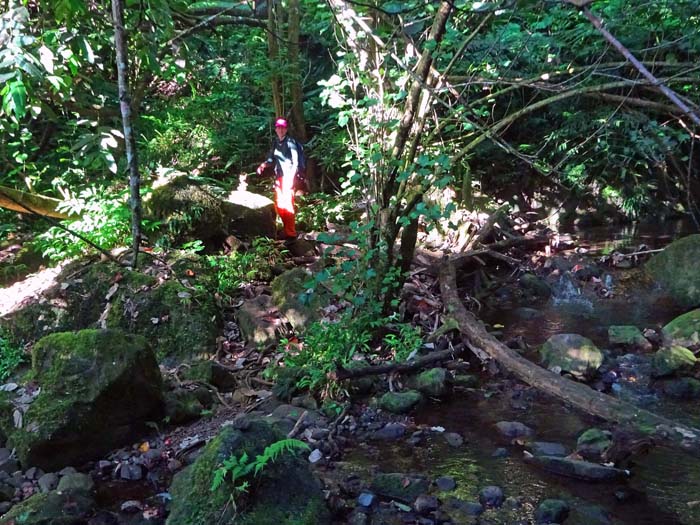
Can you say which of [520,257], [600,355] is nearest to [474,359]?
[600,355]

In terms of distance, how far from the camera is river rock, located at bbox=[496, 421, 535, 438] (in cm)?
480

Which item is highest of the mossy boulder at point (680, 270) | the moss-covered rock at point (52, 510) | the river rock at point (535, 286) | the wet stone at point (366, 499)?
the mossy boulder at point (680, 270)

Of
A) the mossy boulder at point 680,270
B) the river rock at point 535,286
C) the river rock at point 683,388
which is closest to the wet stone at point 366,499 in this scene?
the river rock at point 683,388

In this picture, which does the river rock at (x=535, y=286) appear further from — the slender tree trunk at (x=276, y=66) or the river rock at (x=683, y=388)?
the slender tree trunk at (x=276, y=66)

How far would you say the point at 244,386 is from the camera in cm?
583

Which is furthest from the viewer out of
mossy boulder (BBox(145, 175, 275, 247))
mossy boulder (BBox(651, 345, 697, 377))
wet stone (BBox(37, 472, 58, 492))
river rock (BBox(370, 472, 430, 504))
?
mossy boulder (BBox(145, 175, 275, 247))

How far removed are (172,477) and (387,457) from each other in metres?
1.65

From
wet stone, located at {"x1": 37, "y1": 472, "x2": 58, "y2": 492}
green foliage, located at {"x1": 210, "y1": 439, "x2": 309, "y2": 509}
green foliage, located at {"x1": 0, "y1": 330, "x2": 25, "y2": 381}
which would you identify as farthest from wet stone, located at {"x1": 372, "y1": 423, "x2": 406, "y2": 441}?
green foliage, located at {"x1": 0, "y1": 330, "x2": 25, "y2": 381}

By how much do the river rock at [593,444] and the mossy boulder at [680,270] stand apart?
415 cm

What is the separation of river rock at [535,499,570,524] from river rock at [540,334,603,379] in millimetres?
2246

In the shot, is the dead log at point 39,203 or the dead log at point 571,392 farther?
the dead log at point 39,203

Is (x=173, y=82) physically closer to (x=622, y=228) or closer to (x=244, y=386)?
(x=244, y=386)

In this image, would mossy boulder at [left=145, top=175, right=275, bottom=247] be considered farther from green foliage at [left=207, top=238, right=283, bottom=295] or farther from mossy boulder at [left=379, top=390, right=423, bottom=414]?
mossy boulder at [left=379, top=390, right=423, bottom=414]

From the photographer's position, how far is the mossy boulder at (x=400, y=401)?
5.26 m
